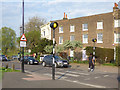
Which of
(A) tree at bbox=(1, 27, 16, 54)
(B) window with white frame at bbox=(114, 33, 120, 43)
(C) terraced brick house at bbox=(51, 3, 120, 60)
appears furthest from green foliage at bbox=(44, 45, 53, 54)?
(A) tree at bbox=(1, 27, 16, 54)

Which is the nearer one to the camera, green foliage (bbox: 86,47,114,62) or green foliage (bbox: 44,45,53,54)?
green foliage (bbox: 86,47,114,62)

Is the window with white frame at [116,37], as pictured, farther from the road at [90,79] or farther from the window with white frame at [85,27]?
the road at [90,79]

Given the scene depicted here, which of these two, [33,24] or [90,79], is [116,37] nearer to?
[90,79]

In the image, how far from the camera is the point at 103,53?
28047mm

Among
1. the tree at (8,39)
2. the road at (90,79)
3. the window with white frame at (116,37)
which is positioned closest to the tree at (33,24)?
the tree at (8,39)

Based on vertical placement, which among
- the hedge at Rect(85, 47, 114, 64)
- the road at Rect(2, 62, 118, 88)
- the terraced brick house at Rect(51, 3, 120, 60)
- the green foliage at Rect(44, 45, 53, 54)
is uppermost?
the terraced brick house at Rect(51, 3, 120, 60)

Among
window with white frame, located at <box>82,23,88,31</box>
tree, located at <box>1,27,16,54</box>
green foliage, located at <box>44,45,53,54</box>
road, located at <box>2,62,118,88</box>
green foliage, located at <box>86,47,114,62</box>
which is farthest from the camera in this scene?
tree, located at <box>1,27,16,54</box>

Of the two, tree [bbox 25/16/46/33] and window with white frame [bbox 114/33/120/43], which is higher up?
tree [bbox 25/16/46/33]

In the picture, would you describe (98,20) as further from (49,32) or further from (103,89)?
(103,89)

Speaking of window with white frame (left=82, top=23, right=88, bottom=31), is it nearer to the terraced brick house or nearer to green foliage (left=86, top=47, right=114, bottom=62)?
the terraced brick house

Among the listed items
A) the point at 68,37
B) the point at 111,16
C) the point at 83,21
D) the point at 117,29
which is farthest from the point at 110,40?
the point at 68,37

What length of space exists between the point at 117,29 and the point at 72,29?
10.6 m

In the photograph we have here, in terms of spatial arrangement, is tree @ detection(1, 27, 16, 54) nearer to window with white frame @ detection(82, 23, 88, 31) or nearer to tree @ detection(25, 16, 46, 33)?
tree @ detection(25, 16, 46, 33)

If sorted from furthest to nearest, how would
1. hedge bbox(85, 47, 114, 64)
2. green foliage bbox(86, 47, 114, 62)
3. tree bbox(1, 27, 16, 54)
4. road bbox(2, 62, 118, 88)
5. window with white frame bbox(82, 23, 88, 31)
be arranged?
tree bbox(1, 27, 16, 54) → window with white frame bbox(82, 23, 88, 31) → green foliage bbox(86, 47, 114, 62) → hedge bbox(85, 47, 114, 64) → road bbox(2, 62, 118, 88)
